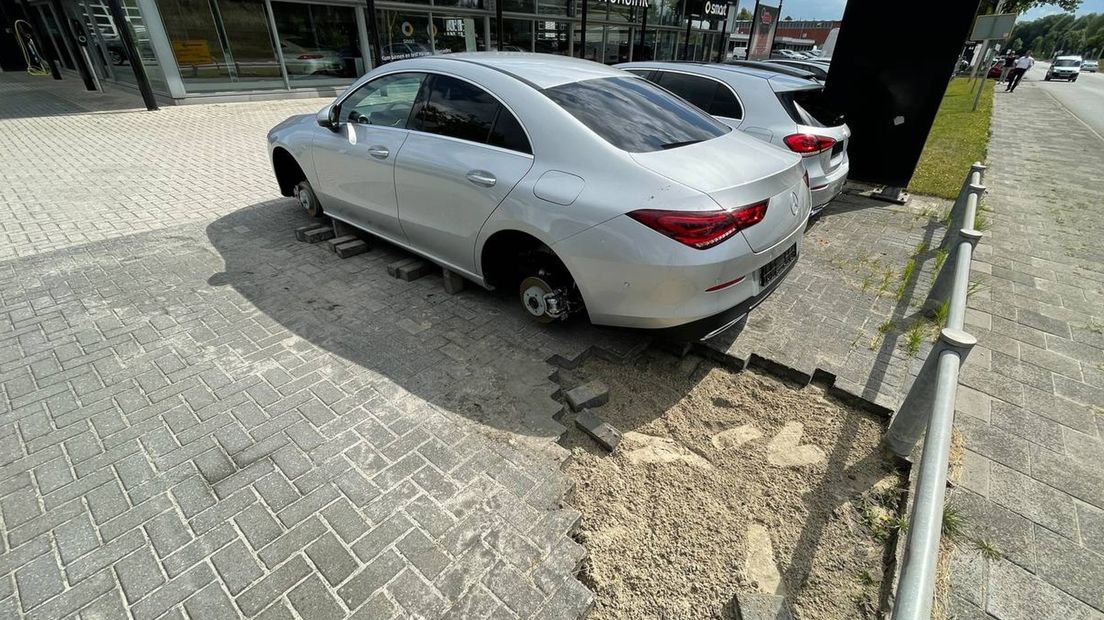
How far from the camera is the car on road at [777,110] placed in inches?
194

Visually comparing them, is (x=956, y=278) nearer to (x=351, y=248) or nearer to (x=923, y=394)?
(x=923, y=394)

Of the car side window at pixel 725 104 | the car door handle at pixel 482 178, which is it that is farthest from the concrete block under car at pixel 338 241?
the car side window at pixel 725 104

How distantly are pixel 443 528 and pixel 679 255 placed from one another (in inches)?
67.7

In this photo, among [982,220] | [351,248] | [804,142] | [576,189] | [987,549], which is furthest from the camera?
[982,220]

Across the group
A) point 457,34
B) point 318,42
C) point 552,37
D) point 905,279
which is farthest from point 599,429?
point 552,37

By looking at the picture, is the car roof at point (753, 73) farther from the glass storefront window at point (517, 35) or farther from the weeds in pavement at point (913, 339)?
the glass storefront window at point (517, 35)

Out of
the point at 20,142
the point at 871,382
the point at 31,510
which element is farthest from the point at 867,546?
the point at 20,142

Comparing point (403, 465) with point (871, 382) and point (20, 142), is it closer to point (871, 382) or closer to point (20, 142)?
point (871, 382)

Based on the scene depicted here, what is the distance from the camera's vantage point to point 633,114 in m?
3.15

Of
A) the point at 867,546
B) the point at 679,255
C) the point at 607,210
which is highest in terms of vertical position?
the point at 607,210

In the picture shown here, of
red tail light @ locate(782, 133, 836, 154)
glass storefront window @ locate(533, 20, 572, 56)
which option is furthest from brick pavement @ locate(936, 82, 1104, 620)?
glass storefront window @ locate(533, 20, 572, 56)

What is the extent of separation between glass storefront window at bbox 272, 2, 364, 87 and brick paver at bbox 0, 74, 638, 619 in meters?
11.3

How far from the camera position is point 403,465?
7.83 feet

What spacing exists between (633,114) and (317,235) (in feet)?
11.4
